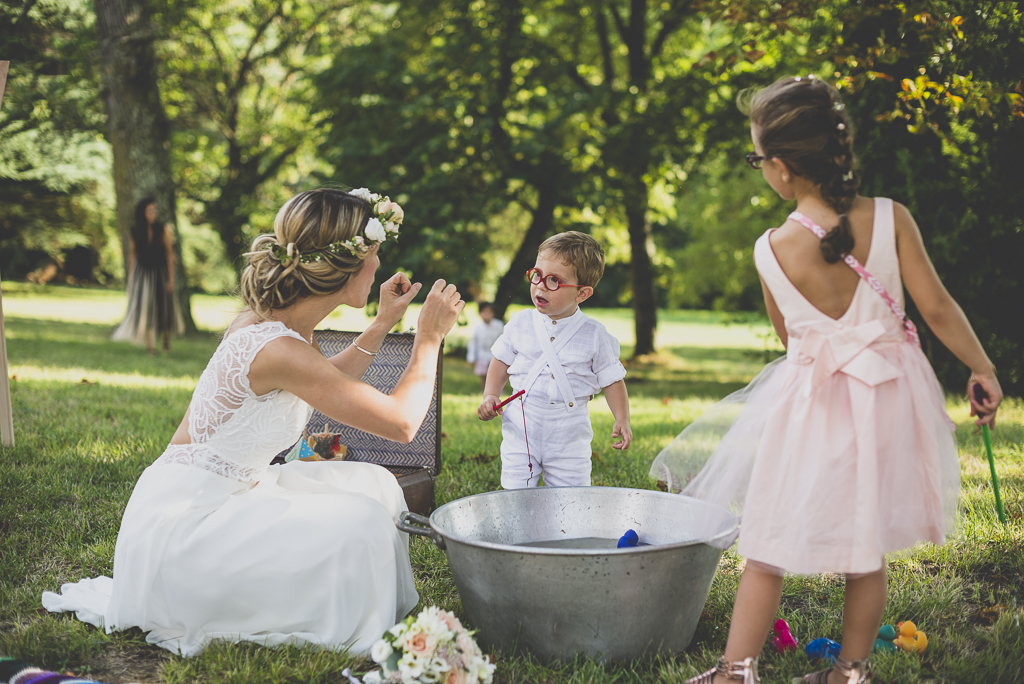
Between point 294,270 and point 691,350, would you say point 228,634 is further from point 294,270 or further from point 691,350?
point 691,350

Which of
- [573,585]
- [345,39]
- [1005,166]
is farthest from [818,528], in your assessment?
[345,39]

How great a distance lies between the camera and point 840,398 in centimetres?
210

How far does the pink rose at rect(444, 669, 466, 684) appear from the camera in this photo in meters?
2.11

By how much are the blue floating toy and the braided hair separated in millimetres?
1932

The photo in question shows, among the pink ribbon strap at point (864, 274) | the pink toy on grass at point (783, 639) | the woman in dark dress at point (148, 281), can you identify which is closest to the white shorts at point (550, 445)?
the pink toy on grass at point (783, 639)

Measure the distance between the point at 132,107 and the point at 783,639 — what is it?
11804 millimetres

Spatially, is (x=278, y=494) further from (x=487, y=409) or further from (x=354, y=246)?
(x=487, y=409)

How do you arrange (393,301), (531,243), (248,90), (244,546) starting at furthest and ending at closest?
(248,90), (531,243), (393,301), (244,546)

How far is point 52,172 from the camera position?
20594mm

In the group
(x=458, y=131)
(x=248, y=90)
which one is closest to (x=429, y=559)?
(x=458, y=131)

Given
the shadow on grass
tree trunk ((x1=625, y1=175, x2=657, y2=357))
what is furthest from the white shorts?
tree trunk ((x1=625, y1=175, x2=657, y2=357))

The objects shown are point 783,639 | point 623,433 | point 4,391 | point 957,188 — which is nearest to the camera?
point 783,639

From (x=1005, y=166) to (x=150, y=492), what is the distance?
6940 mm

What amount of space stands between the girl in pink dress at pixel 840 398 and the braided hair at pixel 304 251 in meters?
1.31
